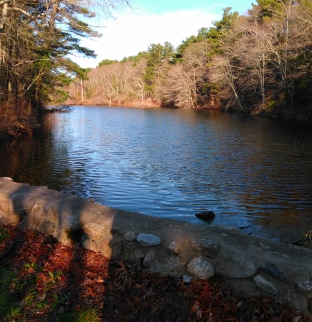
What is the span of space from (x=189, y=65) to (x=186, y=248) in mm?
67812

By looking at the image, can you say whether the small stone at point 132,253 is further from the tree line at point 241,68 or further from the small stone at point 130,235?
the tree line at point 241,68

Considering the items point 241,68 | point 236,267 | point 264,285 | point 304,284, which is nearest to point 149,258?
point 236,267

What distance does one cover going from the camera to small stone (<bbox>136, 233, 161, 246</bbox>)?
4.29 meters

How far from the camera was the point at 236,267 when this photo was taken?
3.89 meters

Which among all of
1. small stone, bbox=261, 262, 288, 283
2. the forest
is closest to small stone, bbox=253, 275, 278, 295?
small stone, bbox=261, 262, 288, 283

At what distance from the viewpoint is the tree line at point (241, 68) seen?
36.4m

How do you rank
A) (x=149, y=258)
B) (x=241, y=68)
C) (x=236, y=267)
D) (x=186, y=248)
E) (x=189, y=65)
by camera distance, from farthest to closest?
1. (x=189, y=65)
2. (x=241, y=68)
3. (x=149, y=258)
4. (x=186, y=248)
5. (x=236, y=267)

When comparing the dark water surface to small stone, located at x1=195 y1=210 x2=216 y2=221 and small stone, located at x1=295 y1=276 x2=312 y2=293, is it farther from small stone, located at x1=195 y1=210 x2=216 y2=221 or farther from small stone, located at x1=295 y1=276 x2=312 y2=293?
small stone, located at x1=295 y1=276 x2=312 y2=293

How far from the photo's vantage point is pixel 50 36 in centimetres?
2089

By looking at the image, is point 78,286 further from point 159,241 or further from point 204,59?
A: point 204,59

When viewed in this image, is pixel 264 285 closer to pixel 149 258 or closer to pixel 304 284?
pixel 304 284

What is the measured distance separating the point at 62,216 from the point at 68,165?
389 inches

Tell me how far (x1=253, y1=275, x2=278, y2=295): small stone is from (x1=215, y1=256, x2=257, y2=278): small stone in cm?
7

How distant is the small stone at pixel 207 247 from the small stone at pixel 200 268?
0.11m
